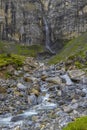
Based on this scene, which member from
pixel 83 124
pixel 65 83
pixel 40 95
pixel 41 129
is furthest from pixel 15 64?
pixel 83 124

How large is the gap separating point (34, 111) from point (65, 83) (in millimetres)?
24467

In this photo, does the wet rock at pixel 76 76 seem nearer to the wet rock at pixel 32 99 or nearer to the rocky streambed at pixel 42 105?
the rocky streambed at pixel 42 105

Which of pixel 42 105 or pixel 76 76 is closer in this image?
pixel 42 105

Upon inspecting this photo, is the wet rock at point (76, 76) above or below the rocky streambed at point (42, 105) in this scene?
below

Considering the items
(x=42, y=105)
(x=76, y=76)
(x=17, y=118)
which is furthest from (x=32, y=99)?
(x=76, y=76)

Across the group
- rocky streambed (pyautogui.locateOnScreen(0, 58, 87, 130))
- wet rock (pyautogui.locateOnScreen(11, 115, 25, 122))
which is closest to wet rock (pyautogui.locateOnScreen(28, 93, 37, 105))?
rocky streambed (pyautogui.locateOnScreen(0, 58, 87, 130))

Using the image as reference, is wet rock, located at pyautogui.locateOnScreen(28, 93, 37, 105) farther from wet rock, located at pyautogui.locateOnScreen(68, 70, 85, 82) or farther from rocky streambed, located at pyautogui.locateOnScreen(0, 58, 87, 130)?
wet rock, located at pyautogui.locateOnScreen(68, 70, 85, 82)

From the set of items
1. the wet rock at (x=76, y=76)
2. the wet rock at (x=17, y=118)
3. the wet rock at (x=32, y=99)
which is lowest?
the wet rock at (x=76, y=76)

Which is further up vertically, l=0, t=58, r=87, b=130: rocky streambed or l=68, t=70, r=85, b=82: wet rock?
l=0, t=58, r=87, b=130: rocky streambed

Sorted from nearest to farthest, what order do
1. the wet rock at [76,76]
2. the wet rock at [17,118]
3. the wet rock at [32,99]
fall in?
1. the wet rock at [17,118]
2. the wet rock at [32,99]
3. the wet rock at [76,76]

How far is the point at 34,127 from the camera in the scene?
30.9m

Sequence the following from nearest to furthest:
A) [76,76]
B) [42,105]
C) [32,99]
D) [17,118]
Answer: [17,118] < [42,105] < [32,99] < [76,76]

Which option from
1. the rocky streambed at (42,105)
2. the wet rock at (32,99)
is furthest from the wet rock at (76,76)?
the wet rock at (32,99)

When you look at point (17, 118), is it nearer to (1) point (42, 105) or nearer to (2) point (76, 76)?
(1) point (42, 105)
